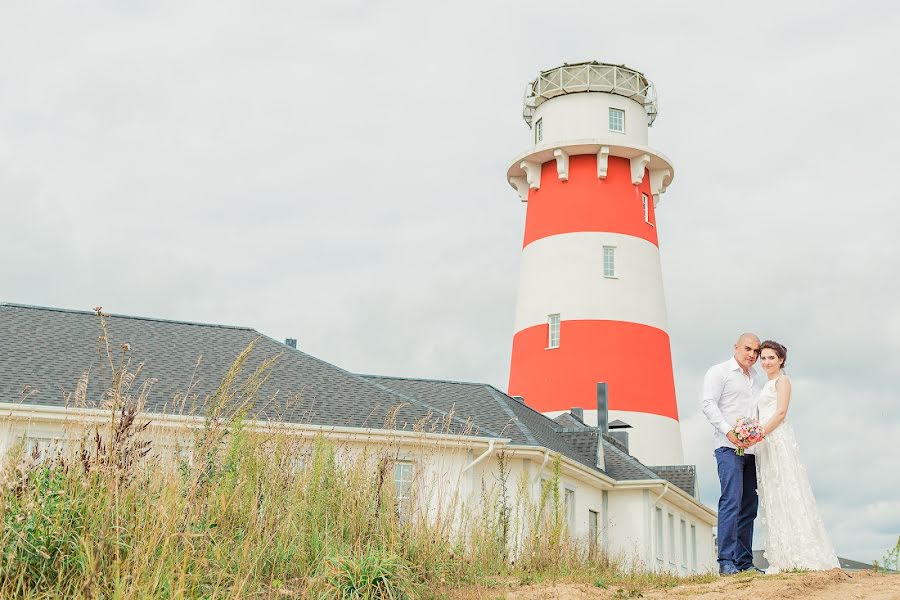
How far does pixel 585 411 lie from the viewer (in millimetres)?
27359

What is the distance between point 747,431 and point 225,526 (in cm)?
476

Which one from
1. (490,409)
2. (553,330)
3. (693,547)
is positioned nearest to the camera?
(490,409)

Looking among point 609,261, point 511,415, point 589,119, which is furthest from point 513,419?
point 589,119

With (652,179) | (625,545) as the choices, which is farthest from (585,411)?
(652,179)

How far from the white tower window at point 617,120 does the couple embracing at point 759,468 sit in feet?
71.0

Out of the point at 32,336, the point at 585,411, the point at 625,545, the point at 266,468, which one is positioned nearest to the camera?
the point at 266,468

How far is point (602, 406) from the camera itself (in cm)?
2700

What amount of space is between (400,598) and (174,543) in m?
1.61

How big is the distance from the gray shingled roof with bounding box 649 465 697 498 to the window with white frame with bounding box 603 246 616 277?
548 cm

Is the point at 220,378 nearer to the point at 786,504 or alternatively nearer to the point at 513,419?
the point at 513,419

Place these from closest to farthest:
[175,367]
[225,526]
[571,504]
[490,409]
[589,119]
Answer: [225,526] < [175,367] < [571,504] < [490,409] < [589,119]

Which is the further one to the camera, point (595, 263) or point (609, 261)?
point (609, 261)

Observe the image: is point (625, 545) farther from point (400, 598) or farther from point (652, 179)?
point (400, 598)

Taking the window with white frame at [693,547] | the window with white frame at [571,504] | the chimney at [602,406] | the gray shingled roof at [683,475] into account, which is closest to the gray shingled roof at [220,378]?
the window with white frame at [571,504]
